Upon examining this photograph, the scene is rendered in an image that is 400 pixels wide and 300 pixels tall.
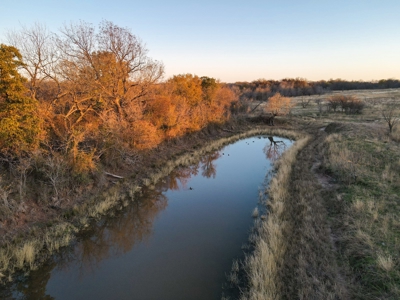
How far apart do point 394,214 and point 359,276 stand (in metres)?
3.63

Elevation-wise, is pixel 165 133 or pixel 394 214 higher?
pixel 165 133

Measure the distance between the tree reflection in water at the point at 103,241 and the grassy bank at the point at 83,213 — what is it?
36 centimetres

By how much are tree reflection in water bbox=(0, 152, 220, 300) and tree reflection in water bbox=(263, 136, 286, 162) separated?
1205 centimetres

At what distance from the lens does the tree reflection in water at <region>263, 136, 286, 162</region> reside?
71.5 ft

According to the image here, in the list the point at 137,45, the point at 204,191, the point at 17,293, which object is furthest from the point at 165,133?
the point at 17,293

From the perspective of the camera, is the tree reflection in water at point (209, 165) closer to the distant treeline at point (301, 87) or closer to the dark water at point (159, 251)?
the dark water at point (159, 251)

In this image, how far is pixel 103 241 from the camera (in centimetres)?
887

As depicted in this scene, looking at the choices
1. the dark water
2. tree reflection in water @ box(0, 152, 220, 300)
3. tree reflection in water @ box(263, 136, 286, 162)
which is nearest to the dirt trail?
the dark water

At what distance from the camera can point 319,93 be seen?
280 ft

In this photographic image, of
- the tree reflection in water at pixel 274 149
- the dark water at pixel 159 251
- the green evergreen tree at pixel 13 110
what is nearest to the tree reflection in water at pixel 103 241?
the dark water at pixel 159 251

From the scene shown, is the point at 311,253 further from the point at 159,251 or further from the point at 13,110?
the point at 13,110

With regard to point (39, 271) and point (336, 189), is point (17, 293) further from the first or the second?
point (336, 189)

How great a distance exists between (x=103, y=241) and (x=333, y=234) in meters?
8.37

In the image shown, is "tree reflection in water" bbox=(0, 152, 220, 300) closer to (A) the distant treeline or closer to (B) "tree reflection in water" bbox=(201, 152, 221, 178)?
(B) "tree reflection in water" bbox=(201, 152, 221, 178)
